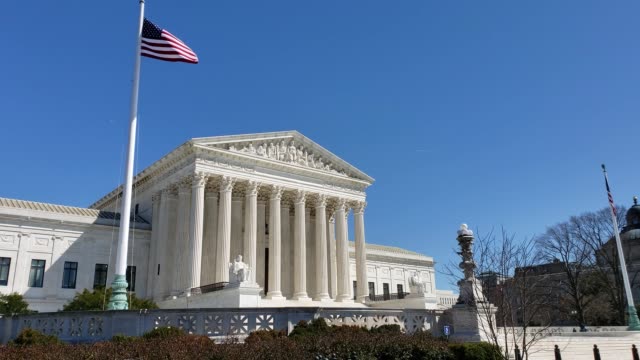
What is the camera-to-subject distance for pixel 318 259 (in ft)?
165

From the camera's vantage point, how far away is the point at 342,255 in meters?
51.7

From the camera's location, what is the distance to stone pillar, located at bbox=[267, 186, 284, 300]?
4453 cm

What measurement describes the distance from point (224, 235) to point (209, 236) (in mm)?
5100

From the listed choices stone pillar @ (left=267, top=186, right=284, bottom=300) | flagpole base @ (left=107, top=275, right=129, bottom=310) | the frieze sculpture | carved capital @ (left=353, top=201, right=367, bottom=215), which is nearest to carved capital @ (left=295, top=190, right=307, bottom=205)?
stone pillar @ (left=267, top=186, right=284, bottom=300)

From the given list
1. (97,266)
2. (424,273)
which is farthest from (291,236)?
(424,273)

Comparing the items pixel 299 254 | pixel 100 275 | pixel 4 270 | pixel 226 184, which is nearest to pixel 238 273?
pixel 226 184

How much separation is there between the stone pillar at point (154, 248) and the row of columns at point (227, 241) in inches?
3.9

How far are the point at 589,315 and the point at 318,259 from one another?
35.1 meters

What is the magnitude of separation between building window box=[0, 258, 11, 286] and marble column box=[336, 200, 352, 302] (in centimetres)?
2991

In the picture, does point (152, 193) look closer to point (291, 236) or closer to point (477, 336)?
point (291, 236)

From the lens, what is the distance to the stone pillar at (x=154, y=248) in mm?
45938

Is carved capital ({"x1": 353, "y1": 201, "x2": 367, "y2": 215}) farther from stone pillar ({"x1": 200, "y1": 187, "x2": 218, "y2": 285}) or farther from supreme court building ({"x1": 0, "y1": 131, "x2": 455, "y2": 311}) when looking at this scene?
stone pillar ({"x1": 200, "y1": 187, "x2": 218, "y2": 285})

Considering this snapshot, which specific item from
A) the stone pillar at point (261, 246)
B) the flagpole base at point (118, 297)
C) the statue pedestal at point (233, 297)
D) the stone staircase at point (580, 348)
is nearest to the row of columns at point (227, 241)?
the stone pillar at point (261, 246)

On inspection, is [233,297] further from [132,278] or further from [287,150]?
[287,150]
